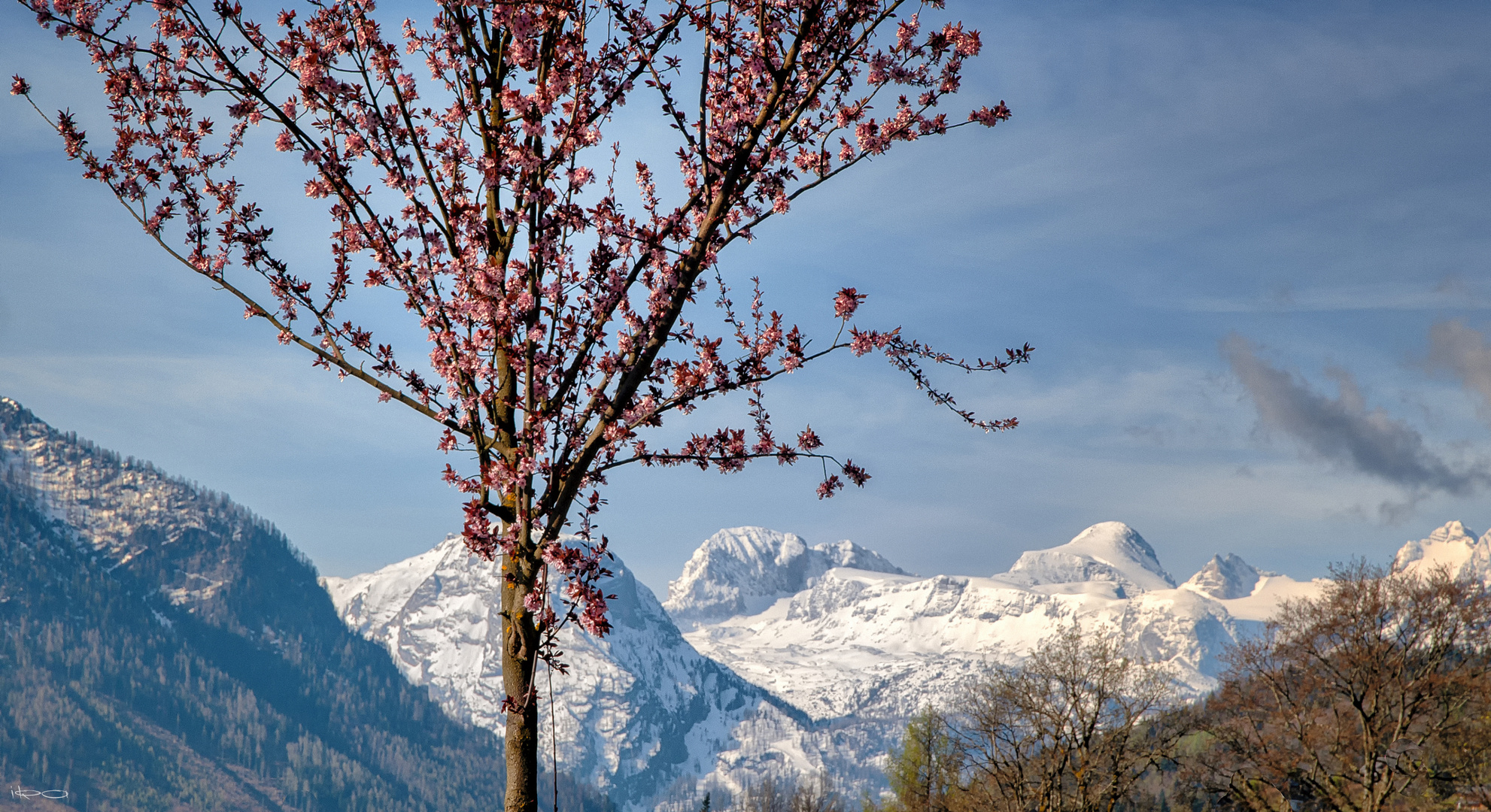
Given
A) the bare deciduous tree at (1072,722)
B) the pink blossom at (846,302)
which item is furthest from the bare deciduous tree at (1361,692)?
the pink blossom at (846,302)

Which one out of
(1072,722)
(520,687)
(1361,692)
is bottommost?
(1072,722)

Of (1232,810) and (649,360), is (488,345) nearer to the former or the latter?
(649,360)

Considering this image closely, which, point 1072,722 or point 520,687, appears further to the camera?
point 1072,722

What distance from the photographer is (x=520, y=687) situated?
6.10m

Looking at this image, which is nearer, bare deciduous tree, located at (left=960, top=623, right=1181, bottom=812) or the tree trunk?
the tree trunk

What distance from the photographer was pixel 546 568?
19.8 ft

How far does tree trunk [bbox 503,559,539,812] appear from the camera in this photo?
6109mm

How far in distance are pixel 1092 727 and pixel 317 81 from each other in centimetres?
3260

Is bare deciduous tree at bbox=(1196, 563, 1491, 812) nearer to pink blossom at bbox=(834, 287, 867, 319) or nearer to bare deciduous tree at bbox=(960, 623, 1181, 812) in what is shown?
bare deciduous tree at bbox=(960, 623, 1181, 812)

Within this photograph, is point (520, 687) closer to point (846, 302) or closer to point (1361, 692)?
point (846, 302)

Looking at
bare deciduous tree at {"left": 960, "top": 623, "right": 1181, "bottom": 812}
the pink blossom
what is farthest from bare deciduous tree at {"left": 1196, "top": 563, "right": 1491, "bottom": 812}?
the pink blossom

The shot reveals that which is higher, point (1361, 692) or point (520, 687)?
point (520, 687)

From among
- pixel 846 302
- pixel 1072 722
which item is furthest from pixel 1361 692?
pixel 846 302

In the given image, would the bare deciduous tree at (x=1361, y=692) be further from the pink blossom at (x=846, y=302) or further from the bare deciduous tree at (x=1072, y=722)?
the pink blossom at (x=846, y=302)
